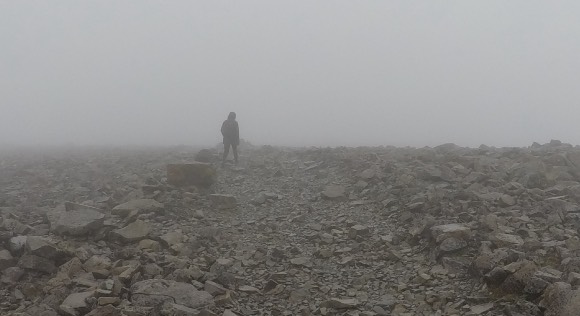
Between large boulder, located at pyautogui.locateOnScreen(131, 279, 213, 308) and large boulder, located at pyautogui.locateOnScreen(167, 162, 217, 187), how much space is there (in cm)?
757

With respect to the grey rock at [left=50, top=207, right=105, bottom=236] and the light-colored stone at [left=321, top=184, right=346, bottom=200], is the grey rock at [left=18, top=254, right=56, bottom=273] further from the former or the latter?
the light-colored stone at [left=321, top=184, right=346, bottom=200]

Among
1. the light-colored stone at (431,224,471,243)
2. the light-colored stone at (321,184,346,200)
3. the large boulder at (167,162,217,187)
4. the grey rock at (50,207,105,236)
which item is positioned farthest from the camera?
the large boulder at (167,162,217,187)

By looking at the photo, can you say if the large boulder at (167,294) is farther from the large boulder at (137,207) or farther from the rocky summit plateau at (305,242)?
the large boulder at (137,207)

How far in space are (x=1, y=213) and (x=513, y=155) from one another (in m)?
18.4

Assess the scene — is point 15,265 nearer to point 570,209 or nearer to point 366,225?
point 366,225

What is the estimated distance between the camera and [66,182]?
16.7 metres

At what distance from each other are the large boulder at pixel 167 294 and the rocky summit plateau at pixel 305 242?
25 millimetres

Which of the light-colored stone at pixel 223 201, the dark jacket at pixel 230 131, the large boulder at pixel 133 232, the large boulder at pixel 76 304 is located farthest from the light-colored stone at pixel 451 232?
the dark jacket at pixel 230 131

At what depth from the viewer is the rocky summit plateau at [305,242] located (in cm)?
799

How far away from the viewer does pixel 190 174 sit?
16.0m

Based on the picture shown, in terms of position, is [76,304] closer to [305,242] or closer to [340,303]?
[340,303]

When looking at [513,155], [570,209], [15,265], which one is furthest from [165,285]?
[513,155]

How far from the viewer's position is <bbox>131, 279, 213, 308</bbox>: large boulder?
7.95m

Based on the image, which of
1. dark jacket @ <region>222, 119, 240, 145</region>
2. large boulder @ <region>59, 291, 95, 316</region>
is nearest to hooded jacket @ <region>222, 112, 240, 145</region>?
dark jacket @ <region>222, 119, 240, 145</region>
